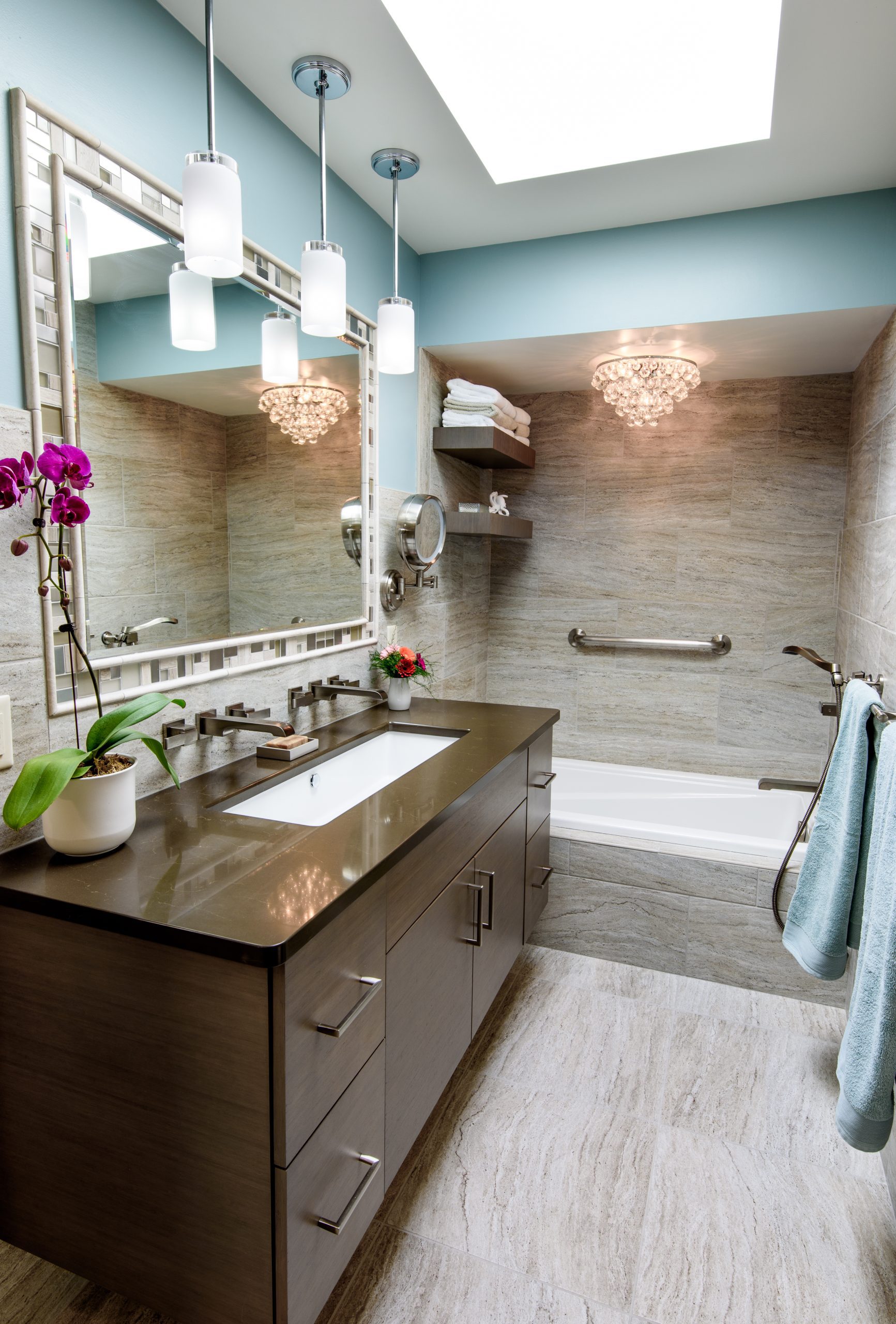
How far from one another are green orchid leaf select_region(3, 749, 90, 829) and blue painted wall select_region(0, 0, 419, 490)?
586 mm

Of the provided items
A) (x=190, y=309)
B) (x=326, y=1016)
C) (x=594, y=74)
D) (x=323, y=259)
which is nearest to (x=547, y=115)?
(x=594, y=74)

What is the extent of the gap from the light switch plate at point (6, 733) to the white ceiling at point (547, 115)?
135 centimetres

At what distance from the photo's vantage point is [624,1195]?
5.21 feet

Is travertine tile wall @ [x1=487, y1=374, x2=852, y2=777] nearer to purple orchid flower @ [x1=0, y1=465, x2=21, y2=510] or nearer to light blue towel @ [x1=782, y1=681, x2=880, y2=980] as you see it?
light blue towel @ [x1=782, y1=681, x2=880, y2=980]

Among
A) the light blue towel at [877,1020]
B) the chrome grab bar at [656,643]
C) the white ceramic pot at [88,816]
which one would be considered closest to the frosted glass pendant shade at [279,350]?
the white ceramic pot at [88,816]

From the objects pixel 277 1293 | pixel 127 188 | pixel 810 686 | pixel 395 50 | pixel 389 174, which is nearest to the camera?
pixel 277 1293

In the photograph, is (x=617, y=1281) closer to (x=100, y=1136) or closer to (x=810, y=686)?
(x=100, y=1136)

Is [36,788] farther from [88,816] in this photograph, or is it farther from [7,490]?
[7,490]

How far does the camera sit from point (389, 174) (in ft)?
6.88

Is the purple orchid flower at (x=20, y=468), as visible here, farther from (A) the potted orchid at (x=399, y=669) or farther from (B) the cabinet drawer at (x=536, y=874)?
(B) the cabinet drawer at (x=536, y=874)

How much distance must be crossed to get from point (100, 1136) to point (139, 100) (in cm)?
178

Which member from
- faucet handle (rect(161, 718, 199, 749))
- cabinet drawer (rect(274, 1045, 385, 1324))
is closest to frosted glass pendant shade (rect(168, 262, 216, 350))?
faucet handle (rect(161, 718, 199, 749))

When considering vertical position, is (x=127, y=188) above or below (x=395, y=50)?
below

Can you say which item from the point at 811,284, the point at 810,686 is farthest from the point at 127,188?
the point at 810,686
